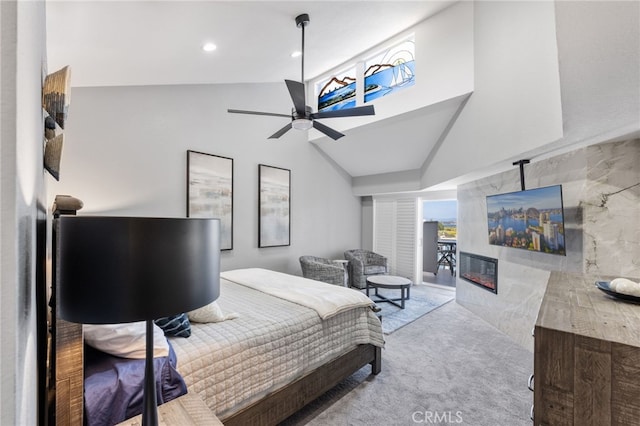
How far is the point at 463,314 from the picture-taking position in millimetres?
4242

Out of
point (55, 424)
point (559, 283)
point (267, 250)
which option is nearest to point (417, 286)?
point (267, 250)

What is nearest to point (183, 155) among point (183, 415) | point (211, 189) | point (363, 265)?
point (211, 189)

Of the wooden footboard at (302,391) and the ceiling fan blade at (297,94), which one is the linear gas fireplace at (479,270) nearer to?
the wooden footboard at (302,391)

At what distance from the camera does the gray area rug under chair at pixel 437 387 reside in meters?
2.08

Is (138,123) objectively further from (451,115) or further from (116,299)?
(451,115)

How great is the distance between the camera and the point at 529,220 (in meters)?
2.91

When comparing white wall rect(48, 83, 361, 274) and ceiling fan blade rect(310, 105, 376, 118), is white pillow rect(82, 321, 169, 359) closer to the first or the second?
white wall rect(48, 83, 361, 274)

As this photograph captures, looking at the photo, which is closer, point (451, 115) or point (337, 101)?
point (451, 115)

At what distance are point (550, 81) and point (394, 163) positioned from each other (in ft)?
10.9

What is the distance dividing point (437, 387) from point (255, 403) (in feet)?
5.21

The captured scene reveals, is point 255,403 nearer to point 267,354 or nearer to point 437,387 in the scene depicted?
point 267,354

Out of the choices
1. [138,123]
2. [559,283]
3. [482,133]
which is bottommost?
[559,283]
